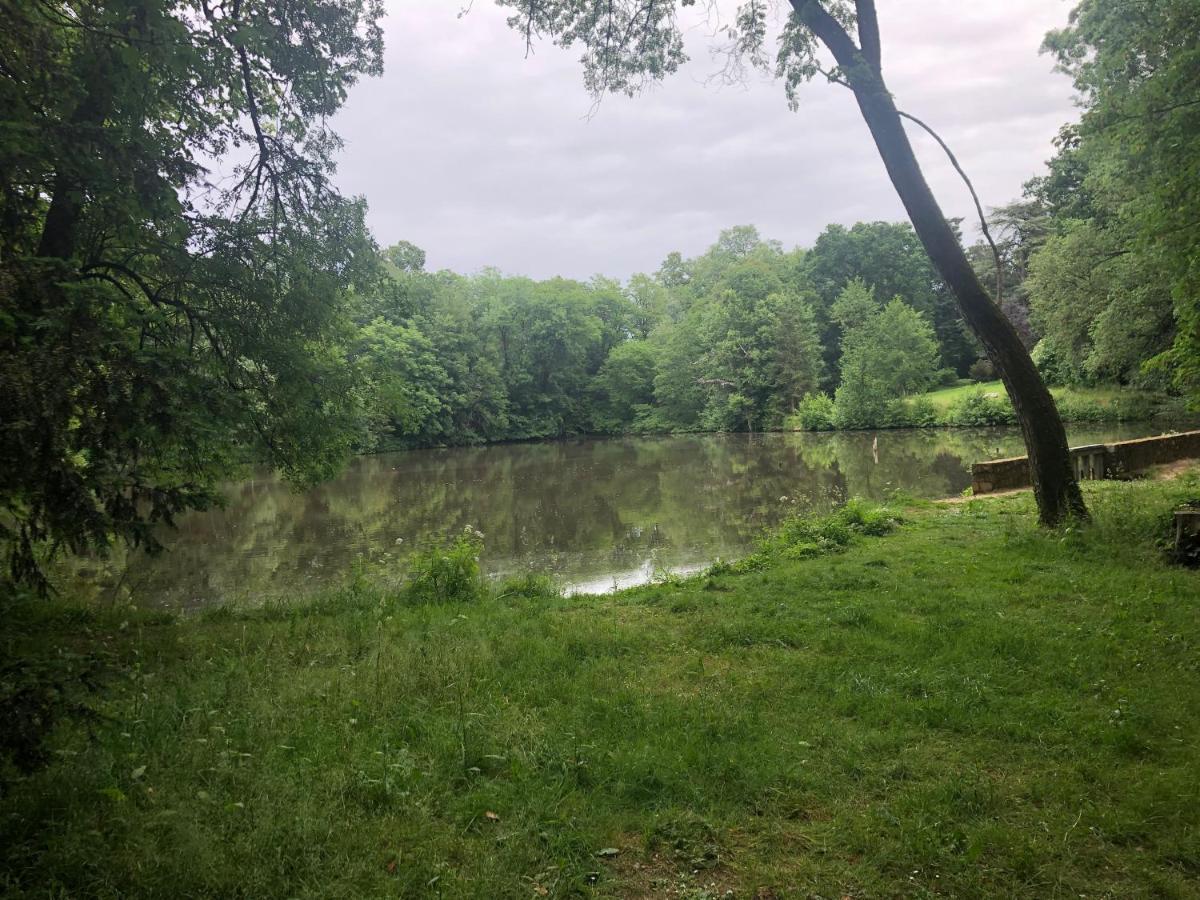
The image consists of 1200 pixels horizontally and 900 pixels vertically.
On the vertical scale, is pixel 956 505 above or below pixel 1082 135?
below

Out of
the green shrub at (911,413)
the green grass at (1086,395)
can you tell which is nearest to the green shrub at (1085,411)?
the green grass at (1086,395)

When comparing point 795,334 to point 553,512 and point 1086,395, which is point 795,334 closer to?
point 1086,395

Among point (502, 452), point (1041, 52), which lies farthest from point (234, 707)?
point (502, 452)

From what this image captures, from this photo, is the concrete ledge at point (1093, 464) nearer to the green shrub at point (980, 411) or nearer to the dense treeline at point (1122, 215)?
the dense treeline at point (1122, 215)

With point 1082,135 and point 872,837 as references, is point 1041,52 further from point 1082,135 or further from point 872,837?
point 872,837

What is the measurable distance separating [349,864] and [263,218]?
24.1 ft

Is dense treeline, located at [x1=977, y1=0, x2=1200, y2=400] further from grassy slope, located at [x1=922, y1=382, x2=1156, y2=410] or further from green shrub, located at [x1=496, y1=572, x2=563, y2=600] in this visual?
green shrub, located at [x1=496, y1=572, x2=563, y2=600]

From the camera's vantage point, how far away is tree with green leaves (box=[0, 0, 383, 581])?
3.22 metres

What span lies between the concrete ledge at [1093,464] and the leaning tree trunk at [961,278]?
16.4 feet

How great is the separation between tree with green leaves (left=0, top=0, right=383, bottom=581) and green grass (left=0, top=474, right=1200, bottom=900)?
40.5 inches

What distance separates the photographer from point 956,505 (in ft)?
40.5

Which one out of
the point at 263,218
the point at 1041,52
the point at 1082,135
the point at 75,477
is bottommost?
the point at 75,477

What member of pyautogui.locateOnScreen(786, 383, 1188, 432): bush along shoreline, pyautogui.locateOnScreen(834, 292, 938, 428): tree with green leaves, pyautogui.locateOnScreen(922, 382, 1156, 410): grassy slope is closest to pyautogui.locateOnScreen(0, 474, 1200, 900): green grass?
pyautogui.locateOnScreen(786, 383, 1188, 432): bush along shoreline

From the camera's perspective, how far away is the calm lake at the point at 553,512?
11562 mm
